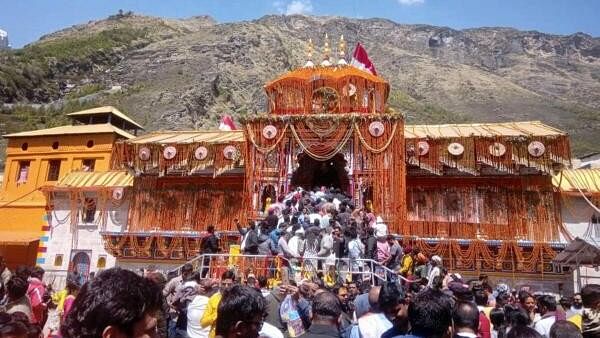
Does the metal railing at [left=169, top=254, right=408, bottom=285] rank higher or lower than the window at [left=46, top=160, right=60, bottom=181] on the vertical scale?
lower

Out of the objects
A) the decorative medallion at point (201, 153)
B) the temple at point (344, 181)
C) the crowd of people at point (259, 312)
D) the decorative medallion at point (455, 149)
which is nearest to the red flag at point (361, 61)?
the temple at point (344, 181)

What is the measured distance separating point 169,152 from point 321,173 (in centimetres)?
794

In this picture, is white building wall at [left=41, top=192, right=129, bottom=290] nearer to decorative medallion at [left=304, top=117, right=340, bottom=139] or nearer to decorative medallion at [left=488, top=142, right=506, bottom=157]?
decorative medallion at [left=304, top=117, right=340, bottom=139]

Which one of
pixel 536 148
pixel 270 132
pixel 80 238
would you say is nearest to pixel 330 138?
pixel 270 132

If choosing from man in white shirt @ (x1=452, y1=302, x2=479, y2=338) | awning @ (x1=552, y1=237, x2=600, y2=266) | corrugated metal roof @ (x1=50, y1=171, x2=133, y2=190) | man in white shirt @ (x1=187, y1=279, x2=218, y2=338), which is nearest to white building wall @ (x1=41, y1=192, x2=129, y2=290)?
corrugated metal roof @ (x1=50, y1=171, x2=133, y2=190)

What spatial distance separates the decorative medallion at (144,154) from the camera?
24.3m

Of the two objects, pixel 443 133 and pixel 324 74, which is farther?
pixel 443 133

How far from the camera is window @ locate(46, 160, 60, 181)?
30.9m

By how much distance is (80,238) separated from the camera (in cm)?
2544

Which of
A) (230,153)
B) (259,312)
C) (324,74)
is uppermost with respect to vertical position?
(324,74)

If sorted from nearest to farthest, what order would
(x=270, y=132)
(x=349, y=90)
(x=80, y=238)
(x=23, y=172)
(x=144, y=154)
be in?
(x=270, y=132)
(x=349, y=90)
(x=144, y=154)
(x=80, y=238)
(x=23, y=172)

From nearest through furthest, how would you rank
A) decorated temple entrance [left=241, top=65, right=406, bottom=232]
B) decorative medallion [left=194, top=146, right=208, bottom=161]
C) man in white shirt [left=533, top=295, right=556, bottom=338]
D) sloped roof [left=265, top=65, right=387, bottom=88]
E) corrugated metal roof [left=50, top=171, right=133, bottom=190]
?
man in white shirt [left=533, top=295, right=556, bottom=338], decorated temple entrance [left=241, top=65, right=406, bottom=232], sloped roof [left=265, top=65, right=387, bottom=88], decorative medallion [left=194, top=146, right=208, bottom=161], corrugated metal roof [left=50, top=171, right=133, bottom=190]

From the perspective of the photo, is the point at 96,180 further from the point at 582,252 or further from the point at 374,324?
the point at 374,324

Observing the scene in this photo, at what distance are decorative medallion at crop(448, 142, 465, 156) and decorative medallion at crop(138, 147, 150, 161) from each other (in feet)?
48.7
